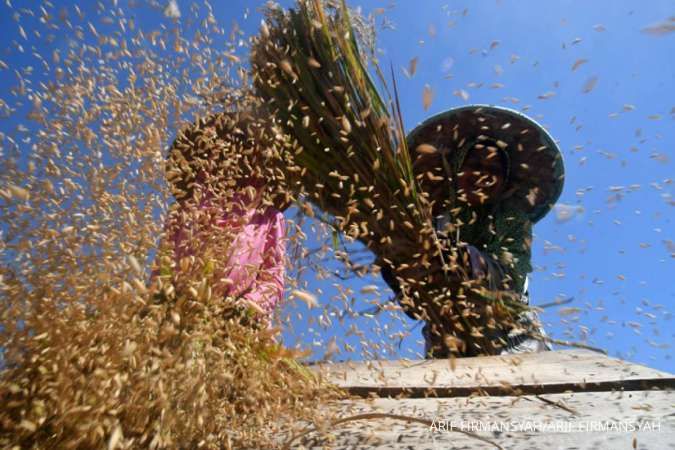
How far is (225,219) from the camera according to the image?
96cm

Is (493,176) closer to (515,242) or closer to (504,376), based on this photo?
(515,242)

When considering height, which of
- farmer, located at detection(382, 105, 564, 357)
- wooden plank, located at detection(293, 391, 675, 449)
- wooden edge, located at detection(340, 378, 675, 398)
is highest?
farmer, located at detection(382, 105, 564, 357)

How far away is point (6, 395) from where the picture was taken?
500 millimetres

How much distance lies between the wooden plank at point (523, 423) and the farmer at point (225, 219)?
9.6 inches

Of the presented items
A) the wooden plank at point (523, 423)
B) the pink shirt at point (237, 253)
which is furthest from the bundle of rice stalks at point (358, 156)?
the wooden plank at point (523, 423)

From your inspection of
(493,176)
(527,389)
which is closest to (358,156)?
(493,176)

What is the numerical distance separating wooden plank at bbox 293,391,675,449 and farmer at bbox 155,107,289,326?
24cm

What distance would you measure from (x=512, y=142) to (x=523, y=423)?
1566 millimetres

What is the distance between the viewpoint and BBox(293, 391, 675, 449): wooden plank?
0.60 meters

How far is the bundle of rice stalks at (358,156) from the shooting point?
4.25 ft

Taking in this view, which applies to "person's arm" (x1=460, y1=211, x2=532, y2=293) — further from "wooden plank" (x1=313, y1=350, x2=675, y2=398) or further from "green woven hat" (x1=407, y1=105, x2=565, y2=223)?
"wooden plank" (x1=313, y1=350, x2=675, y2=398)

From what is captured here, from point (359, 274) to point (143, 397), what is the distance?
2.22ft

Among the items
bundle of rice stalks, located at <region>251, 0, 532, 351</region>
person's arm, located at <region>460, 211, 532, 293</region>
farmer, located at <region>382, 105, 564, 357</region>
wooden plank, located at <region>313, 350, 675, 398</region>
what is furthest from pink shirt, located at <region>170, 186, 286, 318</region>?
farmer, located at <region>382, 105, 564, 357</region>

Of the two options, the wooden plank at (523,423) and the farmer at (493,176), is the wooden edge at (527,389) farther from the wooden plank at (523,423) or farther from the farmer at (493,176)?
the farmer at (493,176)
